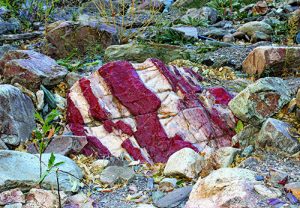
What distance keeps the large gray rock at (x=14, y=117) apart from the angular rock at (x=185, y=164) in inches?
50.1

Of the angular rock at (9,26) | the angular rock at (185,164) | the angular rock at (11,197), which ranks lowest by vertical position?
the angular rock at (185,164)

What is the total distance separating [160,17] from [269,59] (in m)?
4.21

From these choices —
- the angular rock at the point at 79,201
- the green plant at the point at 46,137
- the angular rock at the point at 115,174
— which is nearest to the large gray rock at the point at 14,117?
the green plant at the point at 46,137

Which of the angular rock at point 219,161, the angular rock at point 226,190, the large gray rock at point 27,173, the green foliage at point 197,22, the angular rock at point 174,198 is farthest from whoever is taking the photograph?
the green foliage at point 197,22

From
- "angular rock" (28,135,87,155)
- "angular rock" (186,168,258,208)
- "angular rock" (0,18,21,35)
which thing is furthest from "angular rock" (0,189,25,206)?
"angular rock" (0,18,21,35)

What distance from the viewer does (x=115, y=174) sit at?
Answer: 10.7ft

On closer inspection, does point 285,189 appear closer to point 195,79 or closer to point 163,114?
point 163,114

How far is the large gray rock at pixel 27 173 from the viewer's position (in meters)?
2.90

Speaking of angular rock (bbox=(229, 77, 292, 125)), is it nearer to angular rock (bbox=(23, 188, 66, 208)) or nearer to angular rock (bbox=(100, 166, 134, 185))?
angular rock (bbox=(100, 166, 134, 185))

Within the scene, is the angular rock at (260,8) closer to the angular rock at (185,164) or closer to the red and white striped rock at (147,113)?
the red and white striped rock at (147,113)

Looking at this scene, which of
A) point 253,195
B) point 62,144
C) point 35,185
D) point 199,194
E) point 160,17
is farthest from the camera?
point 160,17

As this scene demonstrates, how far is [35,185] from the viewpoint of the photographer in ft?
9.62

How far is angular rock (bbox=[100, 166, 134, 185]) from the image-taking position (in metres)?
3.18

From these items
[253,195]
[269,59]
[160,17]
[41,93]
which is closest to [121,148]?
[41,93]
